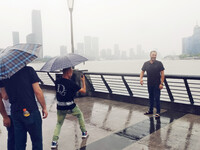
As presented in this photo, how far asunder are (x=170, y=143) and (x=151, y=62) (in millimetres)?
2552

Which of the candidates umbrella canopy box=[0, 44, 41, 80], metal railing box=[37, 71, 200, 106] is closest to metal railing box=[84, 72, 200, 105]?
metal railing box=[37, 71, 200, 106]

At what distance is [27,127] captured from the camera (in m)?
2.87

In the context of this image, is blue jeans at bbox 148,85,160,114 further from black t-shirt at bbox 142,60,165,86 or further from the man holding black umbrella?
the man holding black umbrella

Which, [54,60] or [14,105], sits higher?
[54,60]

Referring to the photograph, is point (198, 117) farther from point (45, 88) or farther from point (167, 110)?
point (45, 88)

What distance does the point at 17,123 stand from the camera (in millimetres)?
2867

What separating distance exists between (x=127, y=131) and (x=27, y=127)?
114 inches

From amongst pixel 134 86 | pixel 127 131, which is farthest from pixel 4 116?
pixel 134 86

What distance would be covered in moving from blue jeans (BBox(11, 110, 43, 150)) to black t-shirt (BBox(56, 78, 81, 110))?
115cm

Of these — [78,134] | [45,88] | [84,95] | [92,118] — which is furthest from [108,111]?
[45,88]

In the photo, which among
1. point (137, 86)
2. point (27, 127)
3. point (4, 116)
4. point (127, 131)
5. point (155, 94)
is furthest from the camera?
point (137, 86)

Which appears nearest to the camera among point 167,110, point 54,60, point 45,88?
point 54,60

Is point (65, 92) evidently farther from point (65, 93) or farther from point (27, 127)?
point (27, 127)

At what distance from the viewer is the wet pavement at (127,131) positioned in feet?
14.2
